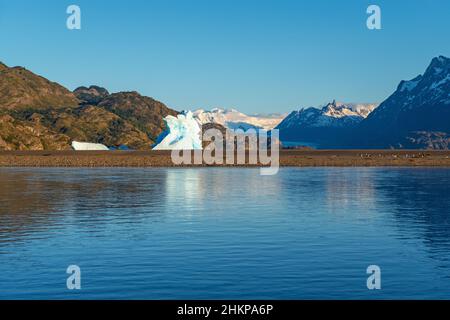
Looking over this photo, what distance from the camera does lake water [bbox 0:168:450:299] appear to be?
27453mm

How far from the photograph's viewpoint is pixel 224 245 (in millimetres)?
37906

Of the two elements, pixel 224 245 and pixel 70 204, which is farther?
pixel 70 204

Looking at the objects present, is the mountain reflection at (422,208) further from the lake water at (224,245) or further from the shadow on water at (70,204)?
the shadow on water at (70,204)

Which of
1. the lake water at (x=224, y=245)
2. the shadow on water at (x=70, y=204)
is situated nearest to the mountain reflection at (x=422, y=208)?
the lake water at (x=224, y=245)

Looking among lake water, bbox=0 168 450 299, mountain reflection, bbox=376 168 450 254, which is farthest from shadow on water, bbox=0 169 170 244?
mountain reflection, bbox=376 168 450 254

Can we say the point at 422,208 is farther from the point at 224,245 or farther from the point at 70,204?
the point at 70,204

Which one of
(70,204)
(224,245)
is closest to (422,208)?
(224,245)

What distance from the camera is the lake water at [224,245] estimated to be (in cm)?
2745

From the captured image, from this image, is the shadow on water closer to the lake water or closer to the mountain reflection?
the lake water
